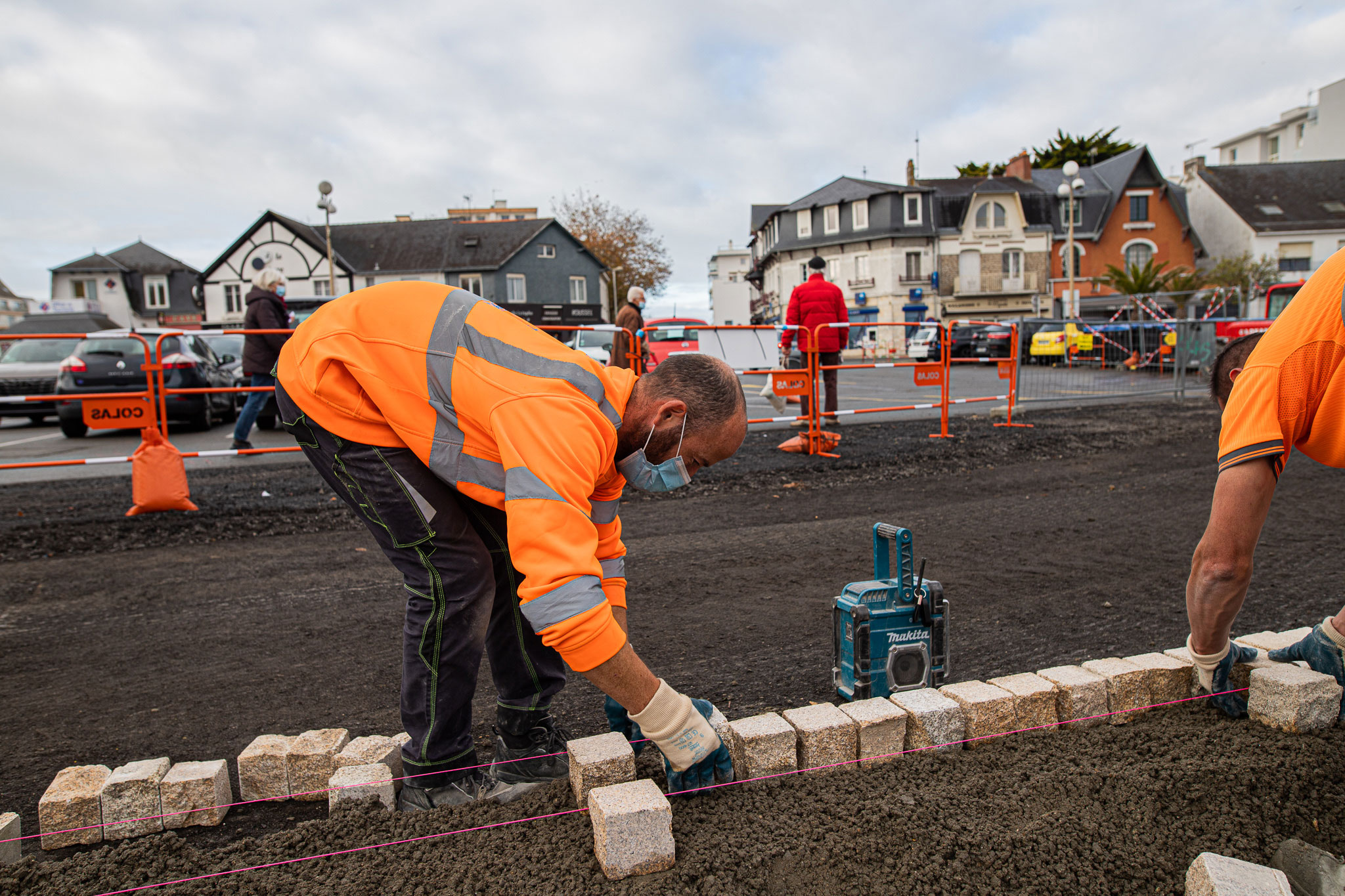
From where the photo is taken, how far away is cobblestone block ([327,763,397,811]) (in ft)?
7.71

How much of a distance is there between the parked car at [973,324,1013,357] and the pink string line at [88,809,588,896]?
21264 millimetres

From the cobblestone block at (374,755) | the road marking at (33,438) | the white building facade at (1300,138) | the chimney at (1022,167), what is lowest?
the cobblestone block at (374,755)

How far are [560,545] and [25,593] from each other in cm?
461

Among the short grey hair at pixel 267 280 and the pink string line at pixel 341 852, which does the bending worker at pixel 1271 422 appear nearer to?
the pink string line at pixel 341 852

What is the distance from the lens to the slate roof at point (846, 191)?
150 ft

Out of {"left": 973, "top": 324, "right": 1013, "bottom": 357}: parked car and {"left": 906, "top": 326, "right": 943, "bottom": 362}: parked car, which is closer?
{"left": 973, "top": 324, "right": 1013, "bottom": 357}: parked car

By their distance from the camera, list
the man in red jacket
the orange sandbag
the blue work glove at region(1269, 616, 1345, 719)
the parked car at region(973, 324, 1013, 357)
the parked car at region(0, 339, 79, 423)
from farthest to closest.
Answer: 1. the parked car at region(973, 324, 1013, 357)
2. the parked car at region(0, 339, 79, 423)
3. the man in red jacket
4. the orange sandbag
5. the blue work glove at region(1269, 616, 1345, 719)

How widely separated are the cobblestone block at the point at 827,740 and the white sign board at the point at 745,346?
23.3 ft

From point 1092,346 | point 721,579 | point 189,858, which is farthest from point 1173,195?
point 189,858

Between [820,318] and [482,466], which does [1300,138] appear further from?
[482,466]

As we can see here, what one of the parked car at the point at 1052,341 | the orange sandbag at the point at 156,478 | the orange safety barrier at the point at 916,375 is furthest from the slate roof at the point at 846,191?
the orange sandbag at the point at 156,478

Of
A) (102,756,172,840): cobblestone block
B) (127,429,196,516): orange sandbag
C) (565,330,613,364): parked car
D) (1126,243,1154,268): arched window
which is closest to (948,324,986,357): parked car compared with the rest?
(565,330,613,364): parked car

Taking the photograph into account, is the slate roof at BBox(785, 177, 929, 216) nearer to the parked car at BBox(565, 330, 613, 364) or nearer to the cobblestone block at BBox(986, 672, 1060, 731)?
the parked car at BBox(565, 330, 613, 364)

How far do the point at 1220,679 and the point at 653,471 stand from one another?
7.02ft
